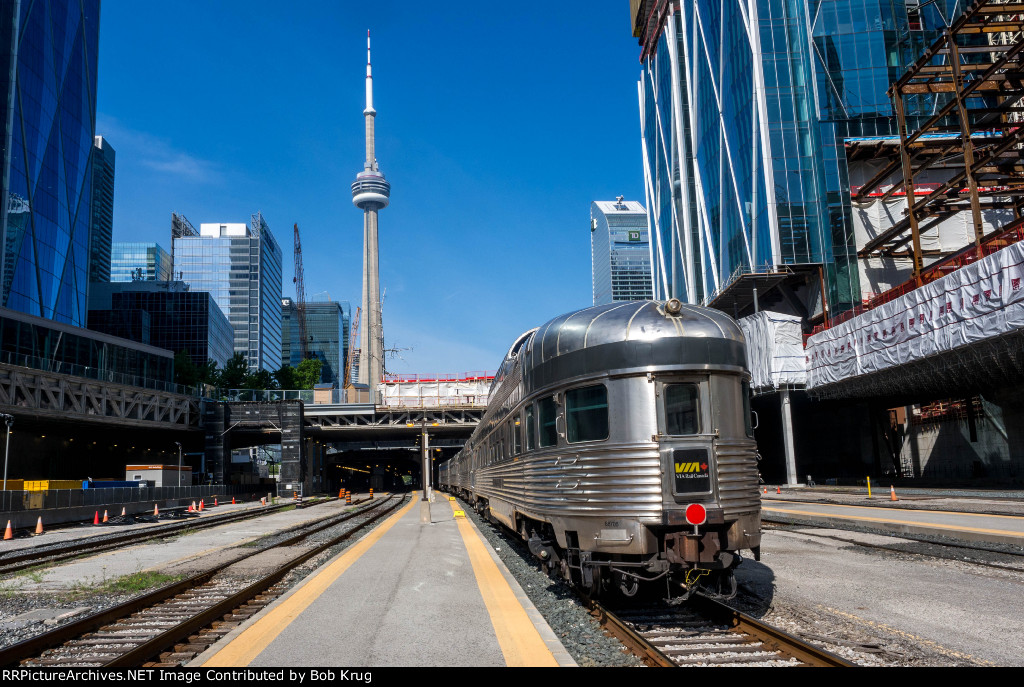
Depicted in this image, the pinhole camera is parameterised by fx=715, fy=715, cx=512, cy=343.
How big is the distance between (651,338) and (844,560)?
25.9ft

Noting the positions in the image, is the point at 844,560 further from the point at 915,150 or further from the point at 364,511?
the point at 915,150

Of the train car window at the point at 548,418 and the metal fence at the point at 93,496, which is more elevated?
the train car window at the point at 548,418

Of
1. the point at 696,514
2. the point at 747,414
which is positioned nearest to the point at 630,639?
the point at 696,514

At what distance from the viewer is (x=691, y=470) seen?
848 centimetres

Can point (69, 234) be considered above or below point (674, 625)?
above

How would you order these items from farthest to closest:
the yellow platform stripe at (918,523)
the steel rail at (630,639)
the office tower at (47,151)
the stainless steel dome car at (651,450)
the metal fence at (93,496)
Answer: the office tower at (47,151)
the metal fence at (93,496)
the yellow platform stripe at (918,523)
the stainless steel dome car at (651,450)
the steel rail at (630,639)

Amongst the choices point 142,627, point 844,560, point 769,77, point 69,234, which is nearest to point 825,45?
point 769,77

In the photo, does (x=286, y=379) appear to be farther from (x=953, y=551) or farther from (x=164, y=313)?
(x=953, y=551)

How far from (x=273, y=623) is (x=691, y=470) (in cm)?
533

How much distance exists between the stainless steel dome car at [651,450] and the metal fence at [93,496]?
91.3 ft

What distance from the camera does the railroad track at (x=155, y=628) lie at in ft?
24.2

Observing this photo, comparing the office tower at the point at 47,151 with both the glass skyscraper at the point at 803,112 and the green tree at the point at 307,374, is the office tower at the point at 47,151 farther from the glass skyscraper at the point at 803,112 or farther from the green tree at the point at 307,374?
the glass skyscraper at the point at 803,112

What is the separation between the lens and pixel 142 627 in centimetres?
899

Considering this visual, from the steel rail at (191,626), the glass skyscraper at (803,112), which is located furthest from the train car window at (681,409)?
the glass skyscraper at (803,112)
